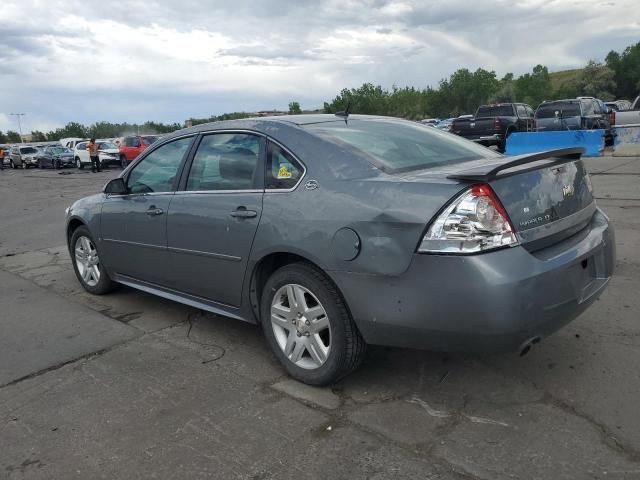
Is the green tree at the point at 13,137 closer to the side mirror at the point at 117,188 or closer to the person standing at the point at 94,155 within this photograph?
the person standing at the point at 94,155

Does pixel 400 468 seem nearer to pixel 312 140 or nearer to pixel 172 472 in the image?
pixel 172 472

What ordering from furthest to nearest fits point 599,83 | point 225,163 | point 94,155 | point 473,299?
point 599,83, point 94,155, point 225,163, point 473,299

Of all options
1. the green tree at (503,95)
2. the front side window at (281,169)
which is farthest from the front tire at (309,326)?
the green tree at (503,95)

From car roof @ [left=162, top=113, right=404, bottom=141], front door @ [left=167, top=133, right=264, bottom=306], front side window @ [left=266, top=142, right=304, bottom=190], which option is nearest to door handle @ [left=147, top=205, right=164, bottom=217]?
front door @ [left=167, top=133, right=264, bottom=306]

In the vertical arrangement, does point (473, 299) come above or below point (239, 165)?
below

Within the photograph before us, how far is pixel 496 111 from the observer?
21.2 meters

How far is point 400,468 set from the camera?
8.57ft

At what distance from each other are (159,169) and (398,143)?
2009 mm

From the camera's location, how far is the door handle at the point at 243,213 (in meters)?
3.60

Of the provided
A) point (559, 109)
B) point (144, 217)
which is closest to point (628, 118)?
point (559, 109)

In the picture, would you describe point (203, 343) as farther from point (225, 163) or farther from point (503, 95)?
point (503, 95)

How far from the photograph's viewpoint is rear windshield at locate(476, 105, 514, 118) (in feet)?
68.2

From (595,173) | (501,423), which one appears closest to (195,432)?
(501,423)

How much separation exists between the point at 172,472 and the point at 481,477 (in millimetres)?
1408
